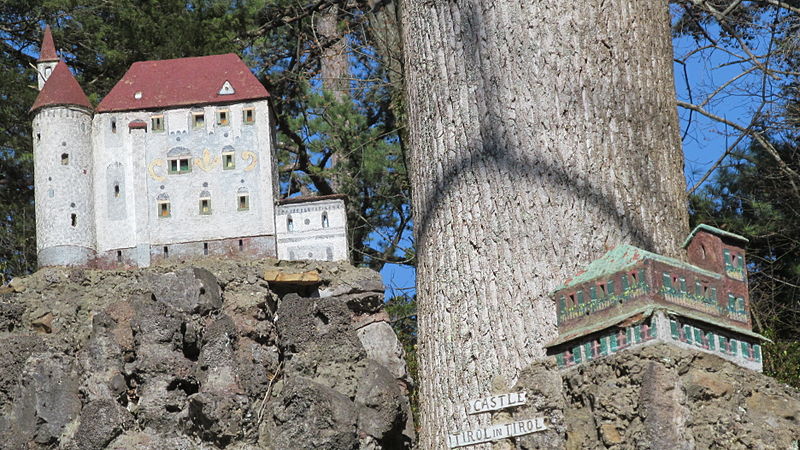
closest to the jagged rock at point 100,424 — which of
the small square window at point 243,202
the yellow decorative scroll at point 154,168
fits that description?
the small square window at point 243,202

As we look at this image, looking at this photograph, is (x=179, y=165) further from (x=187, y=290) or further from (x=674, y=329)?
(x=674, y=329)

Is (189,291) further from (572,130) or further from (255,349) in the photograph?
(572,130)

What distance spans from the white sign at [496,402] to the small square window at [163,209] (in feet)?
50.1

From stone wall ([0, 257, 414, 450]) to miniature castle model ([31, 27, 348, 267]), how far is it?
1.60 ft

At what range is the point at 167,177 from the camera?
60.0 ft

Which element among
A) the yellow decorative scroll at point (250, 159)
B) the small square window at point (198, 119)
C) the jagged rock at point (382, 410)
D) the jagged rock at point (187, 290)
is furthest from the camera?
the small square window at point (198, 119)

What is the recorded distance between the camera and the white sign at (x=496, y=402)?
3.02 m

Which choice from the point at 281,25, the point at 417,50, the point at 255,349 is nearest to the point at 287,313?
the point at 255,349

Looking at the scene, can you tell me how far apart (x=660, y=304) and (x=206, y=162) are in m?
16.0

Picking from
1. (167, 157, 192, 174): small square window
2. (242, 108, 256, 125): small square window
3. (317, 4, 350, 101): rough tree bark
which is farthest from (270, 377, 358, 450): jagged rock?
(317, 4, 350, 101): rough tree bark

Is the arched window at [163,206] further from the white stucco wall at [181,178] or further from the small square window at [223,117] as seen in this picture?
the small square window at [223,117]

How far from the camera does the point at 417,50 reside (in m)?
3.58

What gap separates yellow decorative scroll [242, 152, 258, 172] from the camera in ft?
59.7

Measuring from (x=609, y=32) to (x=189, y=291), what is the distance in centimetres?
1352
